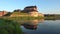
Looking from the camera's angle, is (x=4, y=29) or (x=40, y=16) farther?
(x=40, y=16)

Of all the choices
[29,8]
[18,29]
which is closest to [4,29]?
[18,29]

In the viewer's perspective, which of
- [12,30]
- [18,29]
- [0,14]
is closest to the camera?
[12,30]

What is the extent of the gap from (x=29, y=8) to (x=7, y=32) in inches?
2797

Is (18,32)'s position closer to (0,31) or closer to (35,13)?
(0,31)

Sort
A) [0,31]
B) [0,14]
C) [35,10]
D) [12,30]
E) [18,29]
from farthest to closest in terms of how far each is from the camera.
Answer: [35,10] → [0,14] → [18,29] → [12,30] → [0,31]

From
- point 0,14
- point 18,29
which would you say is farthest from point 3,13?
point 18,29

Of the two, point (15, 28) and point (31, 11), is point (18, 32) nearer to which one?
point (15, 28)

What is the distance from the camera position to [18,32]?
39.0 ft

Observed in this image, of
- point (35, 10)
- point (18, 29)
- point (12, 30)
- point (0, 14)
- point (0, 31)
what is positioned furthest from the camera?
point (35, 10)

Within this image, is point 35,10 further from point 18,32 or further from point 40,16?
point 18,32

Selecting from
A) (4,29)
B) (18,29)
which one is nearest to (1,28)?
(4,29)

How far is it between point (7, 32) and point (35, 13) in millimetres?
64275

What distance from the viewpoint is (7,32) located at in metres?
10.5

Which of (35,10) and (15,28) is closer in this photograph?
(15,28)
